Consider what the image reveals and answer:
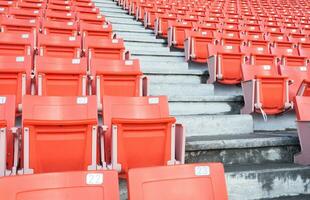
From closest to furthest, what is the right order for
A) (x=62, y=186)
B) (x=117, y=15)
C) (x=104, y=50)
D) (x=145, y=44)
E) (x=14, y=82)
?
1. (x=62, y=186)
2. (x=14, y=82)
3. (x=104, y=50)
4. (x=145, y=44)
5. (x=117, y=15)

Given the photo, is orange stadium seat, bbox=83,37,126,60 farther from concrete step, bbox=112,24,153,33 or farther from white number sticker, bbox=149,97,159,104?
concrete step, bbox=112,24,153,33

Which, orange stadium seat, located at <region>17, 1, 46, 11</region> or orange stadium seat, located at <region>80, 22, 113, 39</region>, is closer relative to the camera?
orange stadium seat, located at <region>80, 22, 113, 39</region>

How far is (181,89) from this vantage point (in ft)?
7.80

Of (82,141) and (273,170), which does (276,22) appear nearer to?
(273,170)

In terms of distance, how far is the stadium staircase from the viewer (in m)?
1.52

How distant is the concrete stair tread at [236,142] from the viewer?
5.22 feet

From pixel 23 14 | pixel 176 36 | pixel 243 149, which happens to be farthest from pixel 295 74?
pixel 23 14

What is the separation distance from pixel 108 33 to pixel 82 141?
1.89m

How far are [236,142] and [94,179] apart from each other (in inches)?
35.4

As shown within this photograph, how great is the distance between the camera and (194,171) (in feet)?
3.21

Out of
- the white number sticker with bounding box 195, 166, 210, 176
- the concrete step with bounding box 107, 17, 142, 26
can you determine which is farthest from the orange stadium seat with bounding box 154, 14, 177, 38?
the white number sticker with bounding box 195, 166, 210, 176

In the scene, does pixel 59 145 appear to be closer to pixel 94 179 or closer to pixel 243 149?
pixel 94 179

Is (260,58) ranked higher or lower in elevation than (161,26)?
lower

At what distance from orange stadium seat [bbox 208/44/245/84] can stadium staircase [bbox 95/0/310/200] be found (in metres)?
0.06
